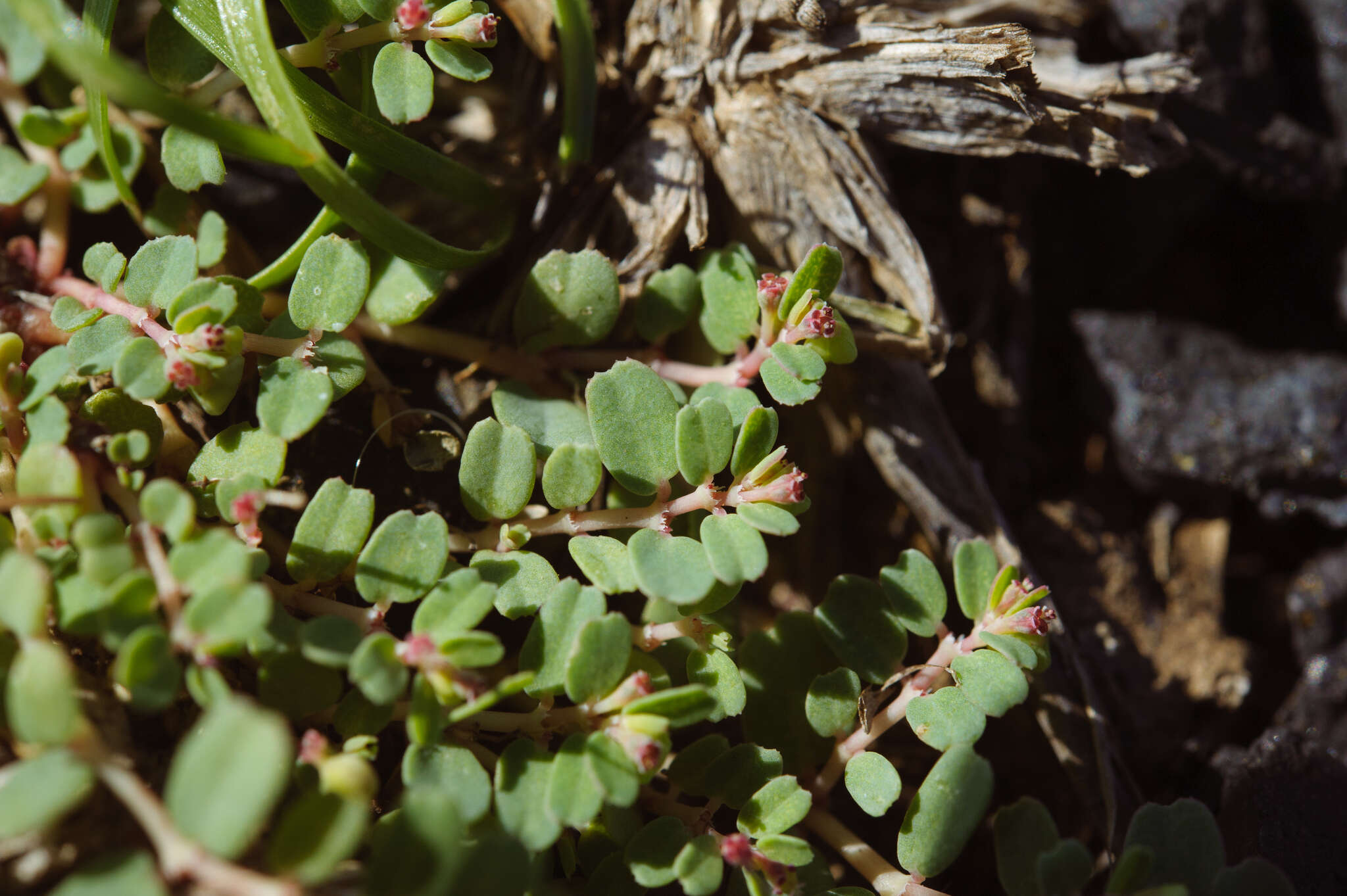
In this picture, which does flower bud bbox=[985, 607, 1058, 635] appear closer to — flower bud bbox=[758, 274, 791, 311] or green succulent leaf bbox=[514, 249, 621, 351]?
flower bud bbox=[758, 274, 791, 311]

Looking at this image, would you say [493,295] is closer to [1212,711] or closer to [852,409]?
[852,409]

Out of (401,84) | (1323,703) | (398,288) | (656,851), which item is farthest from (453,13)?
(1323,703)

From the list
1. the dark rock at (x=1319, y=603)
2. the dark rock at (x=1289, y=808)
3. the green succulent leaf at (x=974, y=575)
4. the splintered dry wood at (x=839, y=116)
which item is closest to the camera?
the green succulent leaf at (x=974, y=575)

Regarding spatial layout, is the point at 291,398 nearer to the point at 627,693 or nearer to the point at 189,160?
the point at 189,160

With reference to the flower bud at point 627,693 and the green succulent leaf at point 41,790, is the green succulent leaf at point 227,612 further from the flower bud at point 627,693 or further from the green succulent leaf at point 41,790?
the flower bud at point 627,693

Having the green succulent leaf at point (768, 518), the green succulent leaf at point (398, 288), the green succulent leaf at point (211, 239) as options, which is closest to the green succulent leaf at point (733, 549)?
the green succulent leaf at point (768, 518)

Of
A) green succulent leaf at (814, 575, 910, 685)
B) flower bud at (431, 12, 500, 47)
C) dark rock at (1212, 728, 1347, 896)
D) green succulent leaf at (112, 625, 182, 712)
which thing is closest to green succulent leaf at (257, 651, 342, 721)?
green succulent leaf at (112, 625, 182, 712)
